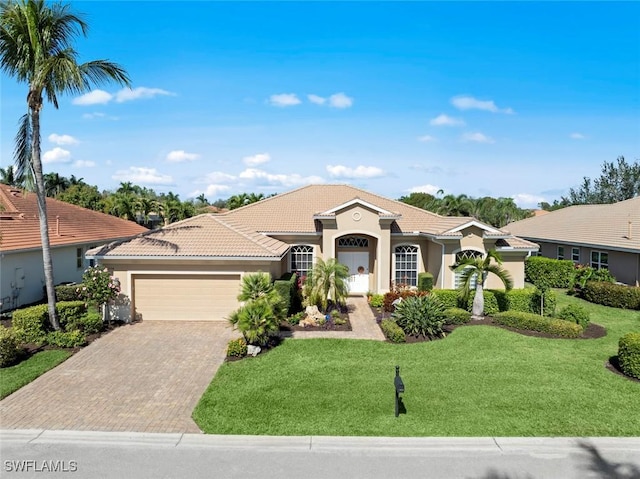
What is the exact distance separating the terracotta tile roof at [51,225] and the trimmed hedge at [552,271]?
1103 inches

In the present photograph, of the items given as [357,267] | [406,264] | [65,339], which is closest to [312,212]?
[357,267]

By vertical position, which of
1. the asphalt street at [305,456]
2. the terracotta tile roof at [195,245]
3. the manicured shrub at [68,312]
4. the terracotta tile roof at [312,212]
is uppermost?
the terracotta tile roof at [312,212]

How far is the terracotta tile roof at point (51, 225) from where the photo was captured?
1980cm

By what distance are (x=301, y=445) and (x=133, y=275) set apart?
12.1m

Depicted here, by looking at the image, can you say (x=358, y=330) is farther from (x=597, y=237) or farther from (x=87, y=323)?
(x=597, y=237)

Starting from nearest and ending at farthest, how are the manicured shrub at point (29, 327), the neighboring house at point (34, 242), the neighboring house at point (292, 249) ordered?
the manicured shrub at point (29, 327), the neighboring house at point (292, 249), the neighboring house at point (34, 242)

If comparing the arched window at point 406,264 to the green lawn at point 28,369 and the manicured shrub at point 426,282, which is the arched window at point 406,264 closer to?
the manicured shrub at point 426,282

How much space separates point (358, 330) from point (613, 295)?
13.7 metres

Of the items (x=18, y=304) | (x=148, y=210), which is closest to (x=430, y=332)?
(x=18, y=304)

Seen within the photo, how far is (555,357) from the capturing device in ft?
42.3

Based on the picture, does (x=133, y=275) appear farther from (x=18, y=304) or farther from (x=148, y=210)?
(x=148, y=210)

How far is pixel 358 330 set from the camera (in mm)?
16312

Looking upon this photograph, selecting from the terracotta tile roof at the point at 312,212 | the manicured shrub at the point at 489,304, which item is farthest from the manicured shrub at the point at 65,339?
the manicured shrub at the point at 489,304

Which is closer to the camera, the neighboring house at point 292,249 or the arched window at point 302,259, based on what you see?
the neighboring house at point 292,249
